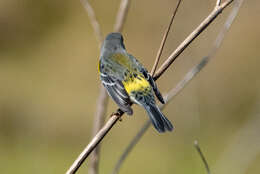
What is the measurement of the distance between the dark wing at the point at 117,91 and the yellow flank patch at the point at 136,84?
4cm

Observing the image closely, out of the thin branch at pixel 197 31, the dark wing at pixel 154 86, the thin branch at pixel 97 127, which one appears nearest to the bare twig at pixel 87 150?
the thin branch at pixel 97 127

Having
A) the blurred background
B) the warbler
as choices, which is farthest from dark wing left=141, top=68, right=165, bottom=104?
the blurred background

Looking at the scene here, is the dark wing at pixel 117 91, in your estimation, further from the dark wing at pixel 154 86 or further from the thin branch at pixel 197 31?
the thin branch at pixel 197 31

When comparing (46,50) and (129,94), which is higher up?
(129,94)

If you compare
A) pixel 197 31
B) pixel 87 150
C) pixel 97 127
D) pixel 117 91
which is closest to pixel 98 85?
pixel 117 91

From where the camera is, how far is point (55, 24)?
10.6 metres

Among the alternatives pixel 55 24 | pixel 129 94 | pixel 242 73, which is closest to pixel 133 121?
pixel 242 73

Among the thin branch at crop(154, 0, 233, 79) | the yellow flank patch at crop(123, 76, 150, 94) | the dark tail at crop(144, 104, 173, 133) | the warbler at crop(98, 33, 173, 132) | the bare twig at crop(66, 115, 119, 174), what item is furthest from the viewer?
the yellow flank patch at crop(123, 76, 150, 94)

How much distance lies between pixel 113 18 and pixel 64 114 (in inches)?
94.0

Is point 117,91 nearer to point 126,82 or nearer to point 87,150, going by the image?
point 126,82

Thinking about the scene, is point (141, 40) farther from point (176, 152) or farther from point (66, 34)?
point (176, 152)

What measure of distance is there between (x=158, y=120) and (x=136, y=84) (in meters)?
0.63

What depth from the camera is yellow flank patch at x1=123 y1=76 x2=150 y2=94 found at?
3865 mm

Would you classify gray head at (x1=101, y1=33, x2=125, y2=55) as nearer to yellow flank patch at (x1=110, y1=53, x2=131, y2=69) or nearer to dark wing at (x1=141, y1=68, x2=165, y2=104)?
yellow flank patch at (x1=110, y1=53, x2=131, y2=69)
